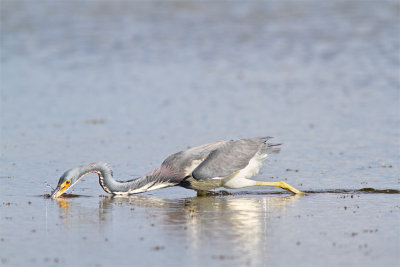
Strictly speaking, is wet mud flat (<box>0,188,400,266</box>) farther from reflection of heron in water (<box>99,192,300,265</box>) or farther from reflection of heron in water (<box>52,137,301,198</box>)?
reflection of heron in water (<box>52,137,301,198</box>)

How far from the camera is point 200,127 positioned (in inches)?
848

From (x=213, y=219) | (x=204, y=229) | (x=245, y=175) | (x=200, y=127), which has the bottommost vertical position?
Result: (x=204, y=229)

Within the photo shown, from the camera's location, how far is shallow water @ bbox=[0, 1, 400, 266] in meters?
11.7

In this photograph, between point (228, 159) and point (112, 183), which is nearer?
point (112, 183)

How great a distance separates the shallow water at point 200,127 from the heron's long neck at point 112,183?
22 centimetres

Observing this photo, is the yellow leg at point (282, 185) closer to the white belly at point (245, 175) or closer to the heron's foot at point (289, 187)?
the heron's foot at point (289, 187)

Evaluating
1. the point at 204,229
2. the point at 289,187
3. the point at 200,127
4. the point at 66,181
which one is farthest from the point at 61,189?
the point at 200,127

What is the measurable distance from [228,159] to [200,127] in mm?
6642

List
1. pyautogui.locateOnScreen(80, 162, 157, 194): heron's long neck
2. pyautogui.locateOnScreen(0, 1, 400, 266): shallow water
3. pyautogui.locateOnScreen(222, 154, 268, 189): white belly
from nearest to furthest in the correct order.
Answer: pyautogui.locateOnScreen(0, 1, 400, 266): shallow water
pyautogui.locateOnScreen(80, 162, 157, 194): heron's long neck
pyautogui.locateOnScreen(222, 154, 268, 189): white belly

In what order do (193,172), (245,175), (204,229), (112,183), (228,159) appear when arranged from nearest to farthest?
(204,229)
(193,172)
(112,183)
(228,159)
(245,175)

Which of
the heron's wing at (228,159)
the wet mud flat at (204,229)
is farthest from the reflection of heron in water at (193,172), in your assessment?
the wet mud flat at (204,229)

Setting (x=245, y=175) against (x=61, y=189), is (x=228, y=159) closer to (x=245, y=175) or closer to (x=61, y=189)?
(x=245, y=175)

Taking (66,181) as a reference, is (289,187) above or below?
below

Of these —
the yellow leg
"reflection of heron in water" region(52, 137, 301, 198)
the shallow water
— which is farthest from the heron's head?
the yellow leg
